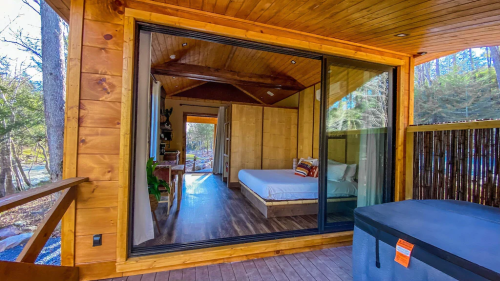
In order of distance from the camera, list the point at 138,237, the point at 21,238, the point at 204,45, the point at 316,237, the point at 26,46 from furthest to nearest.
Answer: the point at 204,45 < the point at 26,46 < the point at 21,238 < the point at 316,237 < the point at 138,237

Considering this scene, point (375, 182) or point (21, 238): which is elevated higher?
point (375, 182)

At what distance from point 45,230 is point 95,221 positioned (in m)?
0.42

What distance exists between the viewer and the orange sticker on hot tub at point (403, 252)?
1212mm

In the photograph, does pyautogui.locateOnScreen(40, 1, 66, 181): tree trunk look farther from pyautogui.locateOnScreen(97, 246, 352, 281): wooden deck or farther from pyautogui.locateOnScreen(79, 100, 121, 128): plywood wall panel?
pyautogui.locateOnScreen(97, 246, 352, 281): wooden deck

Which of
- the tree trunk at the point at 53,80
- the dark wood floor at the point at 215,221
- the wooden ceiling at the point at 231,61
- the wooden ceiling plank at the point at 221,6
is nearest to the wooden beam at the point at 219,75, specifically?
the wooden ceiling at the point at 231,61

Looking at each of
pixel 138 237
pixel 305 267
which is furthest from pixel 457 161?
pixel 138 237

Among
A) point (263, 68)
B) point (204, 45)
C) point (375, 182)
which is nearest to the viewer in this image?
point (375, 182)

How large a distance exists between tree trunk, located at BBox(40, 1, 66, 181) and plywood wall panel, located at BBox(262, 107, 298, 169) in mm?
4293

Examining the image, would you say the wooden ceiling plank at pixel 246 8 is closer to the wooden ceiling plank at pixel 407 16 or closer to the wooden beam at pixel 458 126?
the wooden ceiling plank at pixel 407 16

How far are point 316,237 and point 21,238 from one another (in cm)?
456

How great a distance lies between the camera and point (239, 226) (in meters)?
2.80

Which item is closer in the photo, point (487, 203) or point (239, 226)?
point (487, 203)

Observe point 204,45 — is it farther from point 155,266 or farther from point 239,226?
point 155,266

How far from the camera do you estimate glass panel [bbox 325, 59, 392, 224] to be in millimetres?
2457
